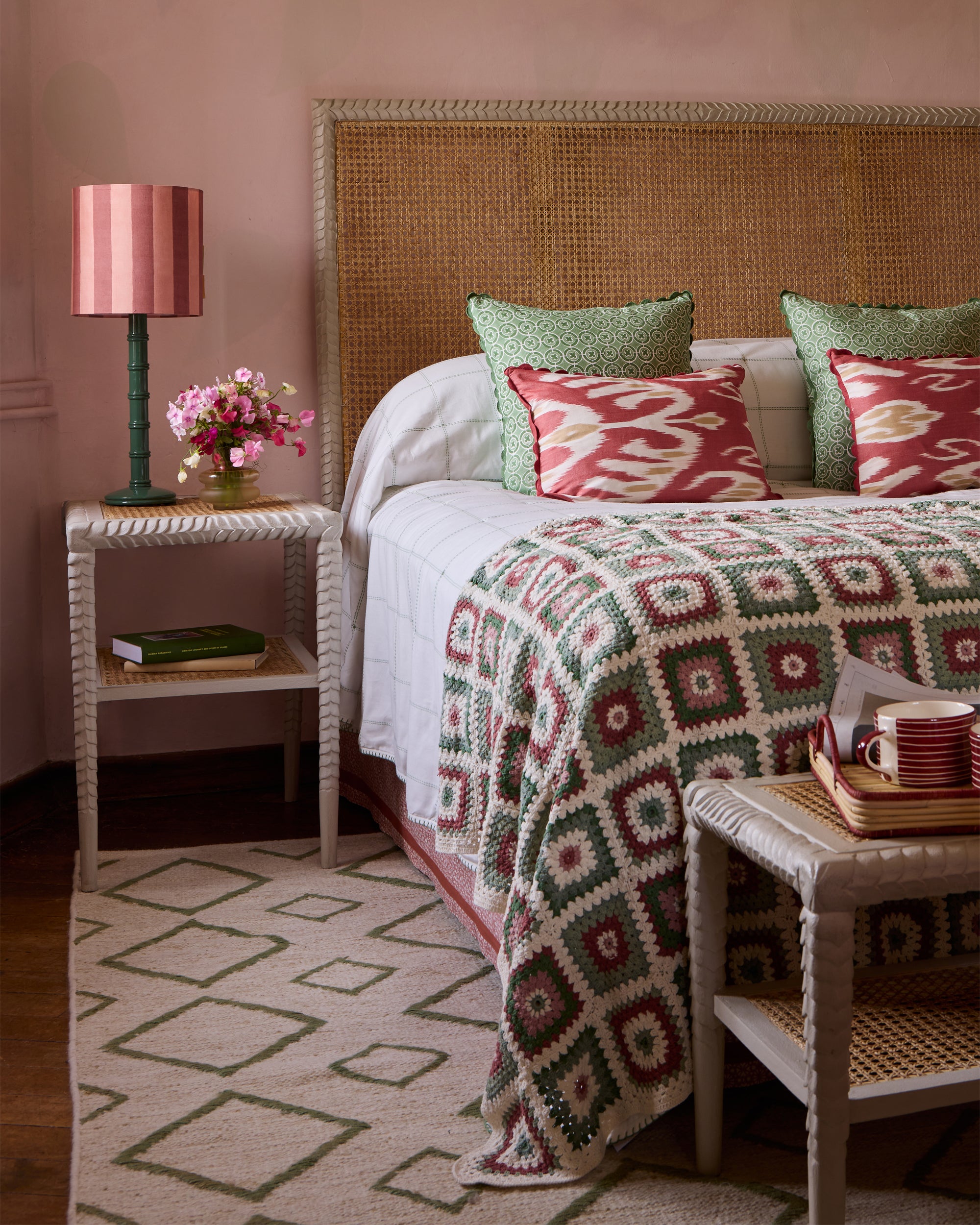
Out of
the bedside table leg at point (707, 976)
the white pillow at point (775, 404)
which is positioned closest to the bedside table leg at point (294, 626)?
the white pillow at point (775, 404)

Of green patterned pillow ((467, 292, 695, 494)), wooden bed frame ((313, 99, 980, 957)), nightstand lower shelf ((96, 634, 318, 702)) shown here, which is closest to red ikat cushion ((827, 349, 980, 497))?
green patterned pillow ((467, 292, 695, 494))

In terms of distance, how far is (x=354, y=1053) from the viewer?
5.81ft

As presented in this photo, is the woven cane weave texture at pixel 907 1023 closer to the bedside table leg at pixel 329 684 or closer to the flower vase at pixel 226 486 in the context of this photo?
the bedside table leg at pixel 329 684

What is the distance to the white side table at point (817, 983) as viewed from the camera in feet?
3.96

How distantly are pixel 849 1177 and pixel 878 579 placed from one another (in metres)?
0.71

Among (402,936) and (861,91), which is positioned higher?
(861,91)

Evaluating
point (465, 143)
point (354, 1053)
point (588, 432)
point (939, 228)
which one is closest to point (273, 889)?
point (354, 1053)

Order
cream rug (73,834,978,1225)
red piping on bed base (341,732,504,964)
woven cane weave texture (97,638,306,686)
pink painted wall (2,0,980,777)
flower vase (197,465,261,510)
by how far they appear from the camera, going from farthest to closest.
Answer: pink painted wall (2,0,980,777), flower vase (197,465,261,510), woven cane weave texture (97,638,306,686), red piping on bed base (341,732,504,964), cream rug (73,834,978,1225)

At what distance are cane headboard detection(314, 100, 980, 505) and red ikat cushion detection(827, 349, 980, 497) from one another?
0.72m

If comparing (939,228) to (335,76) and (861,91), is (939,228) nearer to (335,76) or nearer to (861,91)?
(861,91)

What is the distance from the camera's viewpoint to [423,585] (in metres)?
2.19

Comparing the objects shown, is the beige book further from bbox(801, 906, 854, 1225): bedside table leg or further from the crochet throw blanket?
bbox(801, 906, 854, 1225): bedside table leg

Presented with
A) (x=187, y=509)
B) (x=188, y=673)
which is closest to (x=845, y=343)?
(x=187, y=509)

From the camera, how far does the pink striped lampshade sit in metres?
2.48
